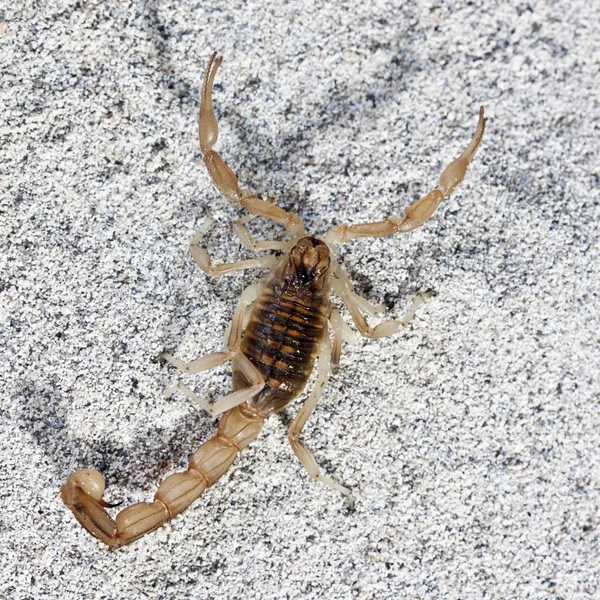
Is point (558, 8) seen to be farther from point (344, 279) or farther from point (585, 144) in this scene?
point (344, 279)

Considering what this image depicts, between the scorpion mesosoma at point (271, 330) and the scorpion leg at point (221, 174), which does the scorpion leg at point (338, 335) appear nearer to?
the scorpion mesosoma at point (271, 330)

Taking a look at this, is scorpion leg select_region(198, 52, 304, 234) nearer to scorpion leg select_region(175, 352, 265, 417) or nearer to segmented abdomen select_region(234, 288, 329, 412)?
segmented abdomen select_region(234, 288, 329, 412)

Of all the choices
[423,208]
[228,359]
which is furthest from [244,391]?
[423,208]

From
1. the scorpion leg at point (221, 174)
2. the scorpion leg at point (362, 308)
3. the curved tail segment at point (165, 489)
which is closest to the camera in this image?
the curved tail segment at point (165, 489)

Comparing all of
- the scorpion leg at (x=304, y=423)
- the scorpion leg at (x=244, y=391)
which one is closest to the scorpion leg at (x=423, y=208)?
the scorpion leg at (x=304, y=423)

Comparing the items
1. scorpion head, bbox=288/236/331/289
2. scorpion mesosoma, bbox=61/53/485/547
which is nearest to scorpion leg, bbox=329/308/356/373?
scorpion mesosoma, bbox=61/53/485/547

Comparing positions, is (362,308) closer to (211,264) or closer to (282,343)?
(282,343)

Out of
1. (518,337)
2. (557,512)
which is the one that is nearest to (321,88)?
(518,337)
